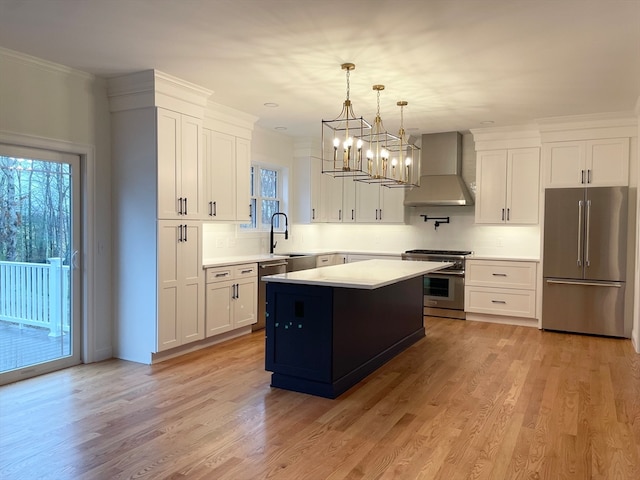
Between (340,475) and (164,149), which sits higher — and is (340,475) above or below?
below

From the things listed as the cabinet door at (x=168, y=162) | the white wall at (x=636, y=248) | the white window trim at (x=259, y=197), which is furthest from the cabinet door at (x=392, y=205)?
the cabinet door at (x=168, y=162)

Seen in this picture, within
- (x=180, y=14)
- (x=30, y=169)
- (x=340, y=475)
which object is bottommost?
(x=340, y=475)

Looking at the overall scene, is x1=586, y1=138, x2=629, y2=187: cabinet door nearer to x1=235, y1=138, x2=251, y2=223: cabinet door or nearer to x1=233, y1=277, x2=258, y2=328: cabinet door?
x1=235, y1=138, x2=251, y2=223: cabinet door

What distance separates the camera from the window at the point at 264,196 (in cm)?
674

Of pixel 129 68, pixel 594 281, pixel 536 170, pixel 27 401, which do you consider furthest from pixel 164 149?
pixel 594 281

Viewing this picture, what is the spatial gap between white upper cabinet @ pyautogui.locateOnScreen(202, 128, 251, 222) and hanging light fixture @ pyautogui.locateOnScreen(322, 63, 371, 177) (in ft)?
3.32

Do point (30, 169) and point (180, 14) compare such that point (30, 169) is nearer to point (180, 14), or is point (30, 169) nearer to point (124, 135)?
point (124, 135)

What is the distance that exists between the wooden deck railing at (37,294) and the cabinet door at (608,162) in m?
5.87

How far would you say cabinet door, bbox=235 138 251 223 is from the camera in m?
5.77

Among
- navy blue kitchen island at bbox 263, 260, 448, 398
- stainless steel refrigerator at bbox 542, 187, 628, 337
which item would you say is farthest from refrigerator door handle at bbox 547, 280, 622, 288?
navy blue kitchen island at bbox 263, 260, 448, 398

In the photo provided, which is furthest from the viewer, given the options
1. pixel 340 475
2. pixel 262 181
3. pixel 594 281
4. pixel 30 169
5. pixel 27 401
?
pixel 262 181

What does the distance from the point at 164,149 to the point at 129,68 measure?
0.74 meters

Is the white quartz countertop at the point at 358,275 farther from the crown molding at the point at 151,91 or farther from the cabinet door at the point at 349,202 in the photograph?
the cabinet door at the point at 349,202

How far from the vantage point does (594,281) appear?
5730 mm
